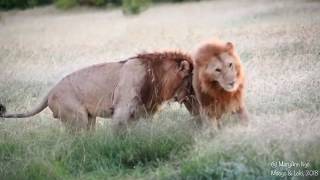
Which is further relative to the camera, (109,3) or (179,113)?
(109,3)

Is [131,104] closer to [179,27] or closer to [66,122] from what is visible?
[66,122]

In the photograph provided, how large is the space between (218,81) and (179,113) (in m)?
0.62

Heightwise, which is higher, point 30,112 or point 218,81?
point 218,81

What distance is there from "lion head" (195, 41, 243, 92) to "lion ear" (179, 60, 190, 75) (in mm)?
186

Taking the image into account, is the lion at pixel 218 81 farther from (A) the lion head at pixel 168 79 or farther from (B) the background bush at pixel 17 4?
(B) the background bush at pixel 17 4

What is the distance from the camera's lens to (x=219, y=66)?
15.7ft

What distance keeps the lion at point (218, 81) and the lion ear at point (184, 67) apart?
11cm

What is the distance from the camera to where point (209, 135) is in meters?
4.60

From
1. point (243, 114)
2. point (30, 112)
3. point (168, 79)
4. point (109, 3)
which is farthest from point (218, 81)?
point (109, 3)

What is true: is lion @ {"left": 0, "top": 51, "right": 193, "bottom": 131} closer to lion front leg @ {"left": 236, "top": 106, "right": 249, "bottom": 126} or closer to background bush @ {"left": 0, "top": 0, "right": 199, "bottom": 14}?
lion front leg @ {"left": 236, "top": 106, "right": 249, "bottom": 126}

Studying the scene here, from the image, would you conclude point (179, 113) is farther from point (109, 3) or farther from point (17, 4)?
point (109, 3)

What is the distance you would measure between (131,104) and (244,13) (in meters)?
3.79

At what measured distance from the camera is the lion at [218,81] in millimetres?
4789

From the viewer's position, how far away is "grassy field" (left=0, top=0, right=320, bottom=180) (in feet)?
13.9
